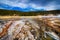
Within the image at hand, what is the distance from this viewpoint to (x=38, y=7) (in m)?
2.00

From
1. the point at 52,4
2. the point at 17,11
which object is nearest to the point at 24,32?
the point at 17,11

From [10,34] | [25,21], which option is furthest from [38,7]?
[10,34]

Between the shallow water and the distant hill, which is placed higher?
the distant hill

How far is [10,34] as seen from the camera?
76.5 inches

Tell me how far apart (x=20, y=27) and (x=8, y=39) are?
274mm

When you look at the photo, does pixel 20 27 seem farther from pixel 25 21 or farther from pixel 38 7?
pixel 38 7

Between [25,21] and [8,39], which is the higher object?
[25,21]

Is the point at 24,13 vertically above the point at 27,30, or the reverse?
the point at 24,13

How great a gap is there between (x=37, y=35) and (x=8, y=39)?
474 mm

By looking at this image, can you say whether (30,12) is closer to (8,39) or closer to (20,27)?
(20,27)

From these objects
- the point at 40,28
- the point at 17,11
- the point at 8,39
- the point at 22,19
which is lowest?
the point at 8,39

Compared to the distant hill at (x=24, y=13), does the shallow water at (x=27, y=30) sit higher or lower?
lower

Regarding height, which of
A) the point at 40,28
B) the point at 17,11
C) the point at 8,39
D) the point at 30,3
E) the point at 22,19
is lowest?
the point at 8,39

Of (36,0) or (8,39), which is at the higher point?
(36,0)
